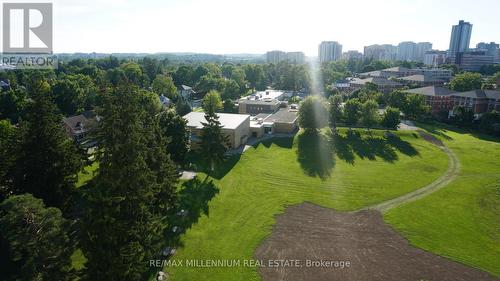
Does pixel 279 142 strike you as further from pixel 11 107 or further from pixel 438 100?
pixel 11 107

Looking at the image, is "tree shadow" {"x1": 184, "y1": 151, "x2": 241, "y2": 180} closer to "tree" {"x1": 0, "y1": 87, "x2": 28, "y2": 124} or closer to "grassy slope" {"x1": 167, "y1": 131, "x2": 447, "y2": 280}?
"grassy slope" {"x1": 167, "y1": 131, "x2": 447, "y2": 280}

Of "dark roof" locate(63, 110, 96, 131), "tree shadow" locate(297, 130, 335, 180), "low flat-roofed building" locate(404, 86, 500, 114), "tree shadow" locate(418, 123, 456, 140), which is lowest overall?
"tree shadow" locate(297, 130, 335, 180)

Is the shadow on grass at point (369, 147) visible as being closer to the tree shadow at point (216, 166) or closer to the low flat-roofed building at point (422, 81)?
the tree shadow at point (216, 166)

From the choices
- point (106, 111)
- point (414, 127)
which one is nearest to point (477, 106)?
point (414, 127)

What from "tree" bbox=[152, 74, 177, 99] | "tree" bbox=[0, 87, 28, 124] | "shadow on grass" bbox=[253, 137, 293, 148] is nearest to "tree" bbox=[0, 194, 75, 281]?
"shadow on grass" bbox=[253, 137, 293, 148]

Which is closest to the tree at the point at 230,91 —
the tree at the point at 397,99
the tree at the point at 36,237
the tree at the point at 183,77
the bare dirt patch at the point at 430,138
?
the tree at the point at 183,77

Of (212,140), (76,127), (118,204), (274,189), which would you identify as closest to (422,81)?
(274,189)
